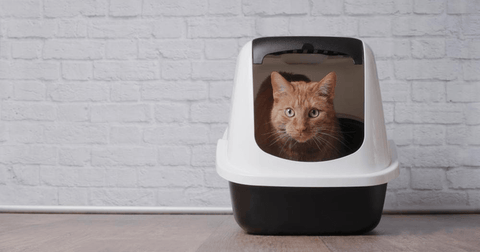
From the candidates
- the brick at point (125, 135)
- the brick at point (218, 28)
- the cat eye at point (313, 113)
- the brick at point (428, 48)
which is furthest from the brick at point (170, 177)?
the brick at point (428, 48)

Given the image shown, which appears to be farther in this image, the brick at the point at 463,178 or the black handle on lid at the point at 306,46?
the brick at the point at 463,178

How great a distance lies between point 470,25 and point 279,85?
2.82 ft

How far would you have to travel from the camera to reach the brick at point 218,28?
50.8 inches

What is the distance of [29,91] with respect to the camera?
4.32ft

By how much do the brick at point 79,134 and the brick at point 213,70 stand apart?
376mm

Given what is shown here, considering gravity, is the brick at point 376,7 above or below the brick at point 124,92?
above

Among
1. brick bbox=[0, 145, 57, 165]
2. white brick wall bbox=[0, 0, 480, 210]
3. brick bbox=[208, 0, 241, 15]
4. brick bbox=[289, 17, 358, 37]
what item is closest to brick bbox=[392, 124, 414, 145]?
white brick wall bbox=[0, 0, 480, 210]

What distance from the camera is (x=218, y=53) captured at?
1294 mm

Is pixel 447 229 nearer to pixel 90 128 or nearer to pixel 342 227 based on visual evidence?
pixel 342 227

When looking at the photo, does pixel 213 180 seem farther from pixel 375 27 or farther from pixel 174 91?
pixel 375 27

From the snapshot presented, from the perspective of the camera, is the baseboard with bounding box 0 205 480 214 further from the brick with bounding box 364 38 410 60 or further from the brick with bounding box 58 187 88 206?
the brick with bounding box 364 38 410 60

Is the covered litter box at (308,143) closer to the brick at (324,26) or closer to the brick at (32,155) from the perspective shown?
the brick at (324,26)

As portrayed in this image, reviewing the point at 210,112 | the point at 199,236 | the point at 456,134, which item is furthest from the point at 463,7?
the point at 199,236

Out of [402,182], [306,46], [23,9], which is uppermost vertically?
[23,9]
